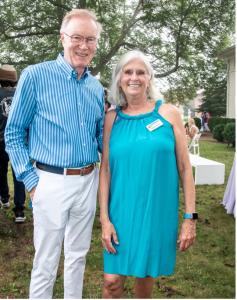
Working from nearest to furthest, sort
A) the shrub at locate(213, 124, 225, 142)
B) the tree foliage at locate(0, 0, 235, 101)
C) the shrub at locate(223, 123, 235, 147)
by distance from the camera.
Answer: the tree foliage at locate(0, 0, 235, 101)
the shrub at locate(223, 123, 235, 147)
the shrub at locate(213, 124, 225, 142)

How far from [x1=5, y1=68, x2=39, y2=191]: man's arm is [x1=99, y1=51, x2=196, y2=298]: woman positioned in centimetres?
47

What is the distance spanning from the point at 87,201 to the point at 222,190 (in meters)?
6.03

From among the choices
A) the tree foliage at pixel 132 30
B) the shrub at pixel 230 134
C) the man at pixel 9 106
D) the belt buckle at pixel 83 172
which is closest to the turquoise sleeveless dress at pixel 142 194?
the belt buckle at pixel 83 172

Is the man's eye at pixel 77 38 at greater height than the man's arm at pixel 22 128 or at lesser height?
greater

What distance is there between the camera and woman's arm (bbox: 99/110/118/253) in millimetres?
2650

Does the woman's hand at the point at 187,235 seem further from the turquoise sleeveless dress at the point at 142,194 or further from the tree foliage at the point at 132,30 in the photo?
the tree foliage at the point at 132,30

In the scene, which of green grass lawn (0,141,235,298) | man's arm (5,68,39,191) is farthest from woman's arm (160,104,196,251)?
green grass lawn (0,141,235,298)

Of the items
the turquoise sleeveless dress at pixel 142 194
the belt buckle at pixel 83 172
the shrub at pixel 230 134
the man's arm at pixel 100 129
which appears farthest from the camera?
the shrub at pixel 230 134

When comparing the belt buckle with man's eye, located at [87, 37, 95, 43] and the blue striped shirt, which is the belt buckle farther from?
man's eye, located at [87, 37, 95, 43]

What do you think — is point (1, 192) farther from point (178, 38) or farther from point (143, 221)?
point (178, 38)

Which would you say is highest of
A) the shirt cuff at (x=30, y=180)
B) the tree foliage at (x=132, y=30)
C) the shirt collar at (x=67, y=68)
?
the tree foliage at (x=132, y=30)

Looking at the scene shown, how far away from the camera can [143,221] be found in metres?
2.62

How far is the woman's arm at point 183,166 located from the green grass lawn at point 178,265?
4.48 ft

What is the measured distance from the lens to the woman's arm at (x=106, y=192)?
265 cm
